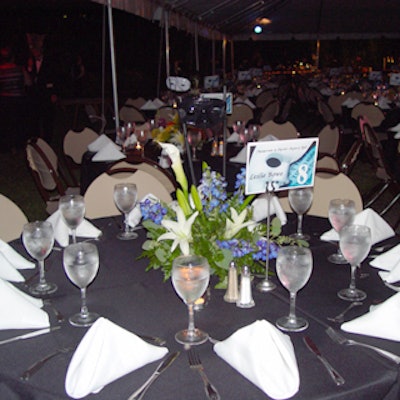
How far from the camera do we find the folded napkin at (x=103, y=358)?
1.22m

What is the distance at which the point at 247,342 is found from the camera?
1.30 m

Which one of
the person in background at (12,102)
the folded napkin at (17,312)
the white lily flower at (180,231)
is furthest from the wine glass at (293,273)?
the person in background at (12,102)

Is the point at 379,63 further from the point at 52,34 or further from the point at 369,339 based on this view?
the point at 369,339

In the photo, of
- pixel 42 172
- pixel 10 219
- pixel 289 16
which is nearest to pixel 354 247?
pixel 10 219

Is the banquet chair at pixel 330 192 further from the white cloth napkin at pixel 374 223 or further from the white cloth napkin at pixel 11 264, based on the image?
the white cloth napkin at pixel 11 264

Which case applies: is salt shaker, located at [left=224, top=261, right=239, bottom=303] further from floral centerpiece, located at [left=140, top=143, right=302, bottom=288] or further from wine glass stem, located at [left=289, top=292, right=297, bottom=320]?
wine glass stem, located at [left=289, top=292, right=297, bottom=320]

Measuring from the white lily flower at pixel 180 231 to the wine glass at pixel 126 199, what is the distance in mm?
629

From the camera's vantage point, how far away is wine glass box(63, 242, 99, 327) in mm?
1552

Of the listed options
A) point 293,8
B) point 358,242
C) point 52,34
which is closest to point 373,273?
point 358,242

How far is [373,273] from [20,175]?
6.07 metres

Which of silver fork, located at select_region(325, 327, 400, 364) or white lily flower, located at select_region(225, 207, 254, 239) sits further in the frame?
white lily flower, located at select_region(225, 207, 254, 239)

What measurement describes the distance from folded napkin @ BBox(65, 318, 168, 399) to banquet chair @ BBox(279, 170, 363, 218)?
177cm

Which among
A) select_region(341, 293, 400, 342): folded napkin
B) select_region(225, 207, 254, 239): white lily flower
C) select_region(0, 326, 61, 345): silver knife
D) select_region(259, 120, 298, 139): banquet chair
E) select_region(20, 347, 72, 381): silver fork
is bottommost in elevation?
select_region(20, 347, 72, 381): silver fork

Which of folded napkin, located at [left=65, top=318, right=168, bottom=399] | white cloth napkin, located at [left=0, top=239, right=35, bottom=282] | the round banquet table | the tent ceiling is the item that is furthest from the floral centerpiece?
the tent ceiling
